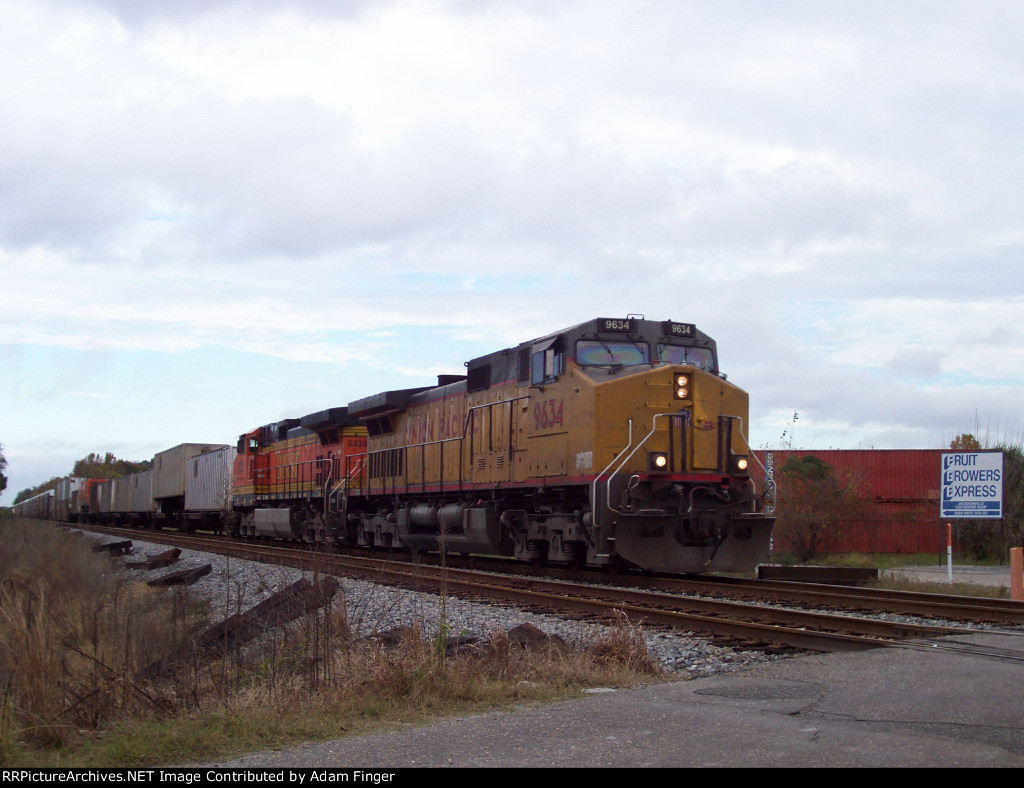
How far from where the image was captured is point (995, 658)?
759cm

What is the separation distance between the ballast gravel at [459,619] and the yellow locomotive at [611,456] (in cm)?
291

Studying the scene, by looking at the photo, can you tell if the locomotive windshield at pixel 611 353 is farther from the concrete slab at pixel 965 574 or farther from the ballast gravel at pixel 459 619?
the concrete slab at pixel 965 574

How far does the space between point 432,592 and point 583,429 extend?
333 cm

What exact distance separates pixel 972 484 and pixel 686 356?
4.79 m

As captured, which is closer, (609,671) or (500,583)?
(609,671)

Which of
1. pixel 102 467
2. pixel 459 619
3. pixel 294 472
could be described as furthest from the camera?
pixel 102 467

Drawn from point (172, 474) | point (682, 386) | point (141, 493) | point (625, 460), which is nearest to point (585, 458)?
point (625, 460)

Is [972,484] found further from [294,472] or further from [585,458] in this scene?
[294,472]

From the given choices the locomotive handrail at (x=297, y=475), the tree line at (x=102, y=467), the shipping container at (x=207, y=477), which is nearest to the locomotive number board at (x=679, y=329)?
the locomotive handrail at (x=297, y=475)

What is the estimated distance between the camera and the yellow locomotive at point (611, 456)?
14125mm

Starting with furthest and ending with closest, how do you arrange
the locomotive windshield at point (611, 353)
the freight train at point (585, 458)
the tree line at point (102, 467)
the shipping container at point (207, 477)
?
the tree line at point (102, 467) < the shipping container at point (207, 477) < the locomotive windshield at point (611, 353) < the freight train at point (585, 458)

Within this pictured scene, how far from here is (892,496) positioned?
30812 mm
